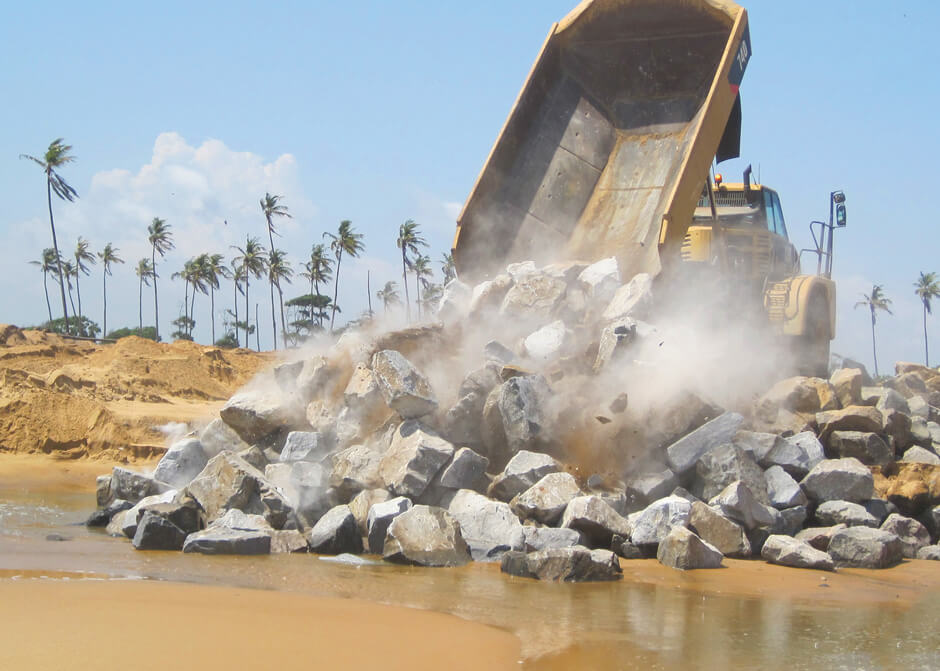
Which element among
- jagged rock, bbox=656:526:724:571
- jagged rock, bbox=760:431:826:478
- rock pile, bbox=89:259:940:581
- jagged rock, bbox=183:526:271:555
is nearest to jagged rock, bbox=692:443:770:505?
rock pile, bbox=89:259:940:581

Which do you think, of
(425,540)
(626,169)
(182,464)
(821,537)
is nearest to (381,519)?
(425,540)

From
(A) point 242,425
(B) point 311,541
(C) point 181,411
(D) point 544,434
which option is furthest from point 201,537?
(C) point 181,411

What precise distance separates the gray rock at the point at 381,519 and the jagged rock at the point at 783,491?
293cm

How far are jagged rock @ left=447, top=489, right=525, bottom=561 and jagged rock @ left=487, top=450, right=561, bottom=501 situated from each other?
0.23 metres

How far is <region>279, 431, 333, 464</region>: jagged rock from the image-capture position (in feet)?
27.0

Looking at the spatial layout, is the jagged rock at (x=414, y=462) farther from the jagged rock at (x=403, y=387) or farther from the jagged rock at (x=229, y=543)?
the jagged rock at (x=229, y=543)

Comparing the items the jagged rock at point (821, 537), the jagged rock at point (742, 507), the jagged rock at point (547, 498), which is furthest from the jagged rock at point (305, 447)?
the jagged rock at point (821, 537)

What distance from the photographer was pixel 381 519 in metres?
6.95

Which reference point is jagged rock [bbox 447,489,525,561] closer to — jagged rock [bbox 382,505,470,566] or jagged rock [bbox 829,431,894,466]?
jagged rock [bbox 382,505,470,566]

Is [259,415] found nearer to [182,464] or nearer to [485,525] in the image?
[182,464]

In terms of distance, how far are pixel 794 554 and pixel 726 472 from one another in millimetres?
874

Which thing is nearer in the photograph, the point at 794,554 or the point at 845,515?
the point at 794,554

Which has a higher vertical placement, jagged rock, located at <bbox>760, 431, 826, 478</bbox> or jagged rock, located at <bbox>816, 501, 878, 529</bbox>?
jagged rock, located at <bbox>760, 431, 826, 478</bbox>

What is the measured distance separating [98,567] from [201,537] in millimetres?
896
